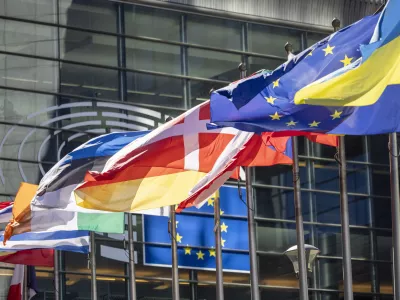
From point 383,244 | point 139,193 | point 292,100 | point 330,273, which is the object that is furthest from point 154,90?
point 292,100

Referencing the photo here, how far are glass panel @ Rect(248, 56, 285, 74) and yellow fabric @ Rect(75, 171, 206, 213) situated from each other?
18752mm

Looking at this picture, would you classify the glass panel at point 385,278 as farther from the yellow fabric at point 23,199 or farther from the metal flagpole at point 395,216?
the metal flagpole at point 395,216

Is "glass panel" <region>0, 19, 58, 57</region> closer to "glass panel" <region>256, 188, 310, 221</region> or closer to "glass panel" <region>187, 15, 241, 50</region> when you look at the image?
"glass panel" <region>187, 15, 241, 50</region>

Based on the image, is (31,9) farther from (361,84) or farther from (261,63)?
(361,84)

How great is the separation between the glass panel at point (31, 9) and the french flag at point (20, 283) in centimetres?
810

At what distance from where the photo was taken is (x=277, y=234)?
4188cm

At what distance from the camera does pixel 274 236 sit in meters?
41.8

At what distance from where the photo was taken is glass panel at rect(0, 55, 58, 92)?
38281 millimetres

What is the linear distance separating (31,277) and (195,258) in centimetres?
653

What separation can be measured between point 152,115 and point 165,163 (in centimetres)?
1827

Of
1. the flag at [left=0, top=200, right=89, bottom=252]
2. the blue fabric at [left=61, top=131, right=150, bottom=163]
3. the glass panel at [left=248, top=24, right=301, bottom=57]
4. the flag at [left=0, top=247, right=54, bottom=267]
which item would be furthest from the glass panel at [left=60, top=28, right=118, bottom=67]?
the blue fabric at [left=61, top=131, right=150, bottom=163]

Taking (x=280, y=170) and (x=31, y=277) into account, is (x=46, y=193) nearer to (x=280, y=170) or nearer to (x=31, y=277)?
(x=31, y=277)

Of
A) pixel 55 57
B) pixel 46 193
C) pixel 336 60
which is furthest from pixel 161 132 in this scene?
pixel 55 57

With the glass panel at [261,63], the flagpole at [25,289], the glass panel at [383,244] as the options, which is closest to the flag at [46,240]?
the flagpole at [25,289]
